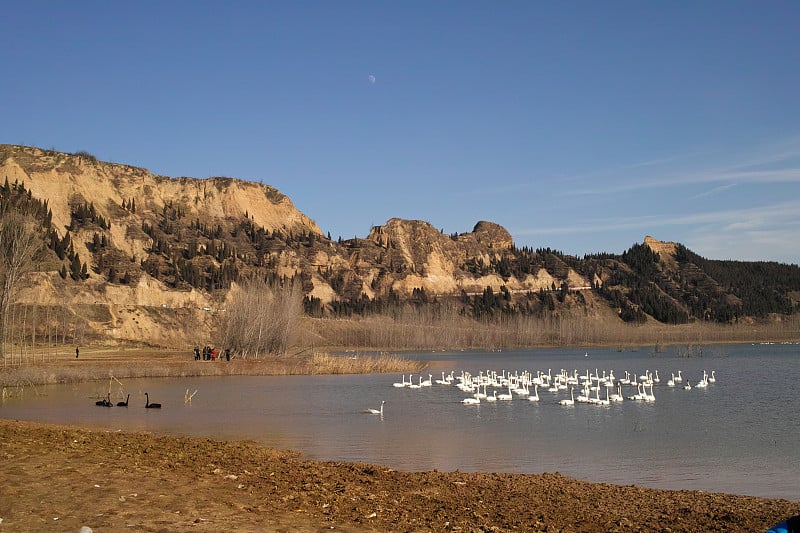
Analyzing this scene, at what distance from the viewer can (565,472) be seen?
59.1 ft

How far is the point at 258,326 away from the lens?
211ft

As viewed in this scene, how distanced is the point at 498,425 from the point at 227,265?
102070 mm

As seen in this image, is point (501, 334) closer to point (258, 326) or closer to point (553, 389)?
point (258, 326)

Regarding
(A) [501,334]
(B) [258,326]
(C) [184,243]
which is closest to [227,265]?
(C) [184,243]

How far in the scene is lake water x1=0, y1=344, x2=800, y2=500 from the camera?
18.8m

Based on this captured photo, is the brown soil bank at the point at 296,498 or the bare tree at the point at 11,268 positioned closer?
the brown soil bank at the point at 296,498

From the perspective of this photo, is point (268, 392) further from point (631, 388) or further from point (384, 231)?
point (384, 231)

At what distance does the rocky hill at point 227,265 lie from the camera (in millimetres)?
95438

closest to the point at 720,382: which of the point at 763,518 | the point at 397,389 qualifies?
the point at 397,389

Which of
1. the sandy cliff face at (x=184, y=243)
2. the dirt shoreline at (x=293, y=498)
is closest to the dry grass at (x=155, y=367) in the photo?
the sandy cliff face at (x=184, y=243)

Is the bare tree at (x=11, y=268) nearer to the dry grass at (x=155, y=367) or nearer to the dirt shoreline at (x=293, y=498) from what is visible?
the dry grass at (x=155, y=367)

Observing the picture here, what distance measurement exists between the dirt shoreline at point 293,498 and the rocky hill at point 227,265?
175ft

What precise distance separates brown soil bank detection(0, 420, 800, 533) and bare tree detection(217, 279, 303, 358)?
47.8 metres

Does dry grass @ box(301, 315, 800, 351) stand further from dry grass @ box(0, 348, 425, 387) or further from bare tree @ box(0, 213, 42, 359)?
bare tree @ box(0, 213, 42, 359)
